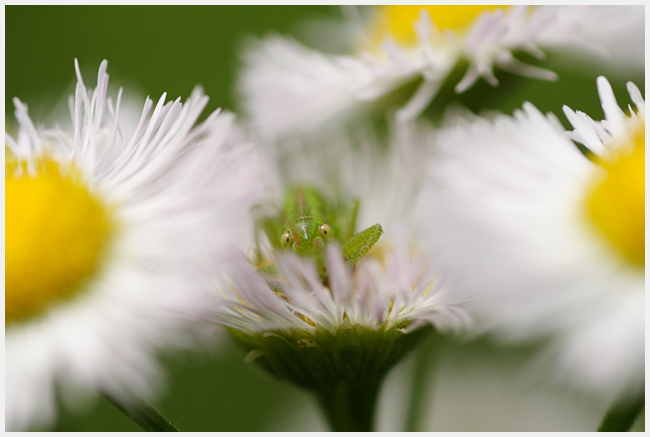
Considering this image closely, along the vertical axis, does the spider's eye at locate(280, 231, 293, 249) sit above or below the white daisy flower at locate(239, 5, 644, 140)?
below

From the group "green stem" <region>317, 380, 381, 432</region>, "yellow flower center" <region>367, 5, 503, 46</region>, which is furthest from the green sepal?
"yellow flower center" <region>367, 5, 503, 46</region>

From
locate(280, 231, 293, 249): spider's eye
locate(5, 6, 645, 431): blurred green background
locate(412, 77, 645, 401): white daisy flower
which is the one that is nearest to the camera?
locate(412, 77, 645, 401): white daisy flower

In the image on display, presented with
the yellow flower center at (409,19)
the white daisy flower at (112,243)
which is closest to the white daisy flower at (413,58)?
the yellow flower center at (409,19)

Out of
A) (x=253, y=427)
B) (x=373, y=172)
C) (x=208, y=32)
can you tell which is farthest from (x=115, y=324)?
(x=208, y=32)

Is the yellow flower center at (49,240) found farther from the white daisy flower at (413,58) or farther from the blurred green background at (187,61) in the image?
the blurred green background at (187,61)

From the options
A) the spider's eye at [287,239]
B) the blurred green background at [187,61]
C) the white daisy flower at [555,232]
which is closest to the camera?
the white daisy flower at [555,232]

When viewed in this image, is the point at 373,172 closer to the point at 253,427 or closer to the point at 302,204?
the point at 302,204

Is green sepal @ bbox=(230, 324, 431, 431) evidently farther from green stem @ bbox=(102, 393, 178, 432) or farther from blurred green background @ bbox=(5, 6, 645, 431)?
blurred green background @ bbox=(5, 6, 645, 431)
